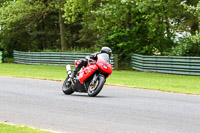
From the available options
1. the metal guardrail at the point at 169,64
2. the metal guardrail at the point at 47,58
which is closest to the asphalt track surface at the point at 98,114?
the metal guardrail at the point at 169,64

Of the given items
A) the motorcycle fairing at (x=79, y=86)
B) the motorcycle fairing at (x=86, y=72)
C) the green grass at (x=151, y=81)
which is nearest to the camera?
the motorcycle fairing at (x=86, y=72)

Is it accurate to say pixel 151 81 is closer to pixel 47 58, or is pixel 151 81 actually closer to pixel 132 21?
pixel 132 21

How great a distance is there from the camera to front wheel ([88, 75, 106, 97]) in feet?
35.3

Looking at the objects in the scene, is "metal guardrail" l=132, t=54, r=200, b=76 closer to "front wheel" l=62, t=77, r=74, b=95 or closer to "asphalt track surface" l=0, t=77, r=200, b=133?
"front wheel" l=62, t=77, r=74, b=95

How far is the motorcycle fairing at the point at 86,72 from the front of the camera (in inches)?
431

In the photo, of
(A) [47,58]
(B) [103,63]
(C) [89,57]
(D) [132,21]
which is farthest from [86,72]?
(A) [47,58]

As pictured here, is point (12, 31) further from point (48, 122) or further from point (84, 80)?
point (48, 122)

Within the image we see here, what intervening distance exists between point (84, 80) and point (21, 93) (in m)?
2.11

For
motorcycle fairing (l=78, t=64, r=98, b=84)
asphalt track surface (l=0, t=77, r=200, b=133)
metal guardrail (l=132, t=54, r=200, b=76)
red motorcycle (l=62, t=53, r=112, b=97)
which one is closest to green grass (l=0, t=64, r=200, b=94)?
metal guardrail (l=132, t=54, r=200, b=76)

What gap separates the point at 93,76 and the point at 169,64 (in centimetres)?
1538

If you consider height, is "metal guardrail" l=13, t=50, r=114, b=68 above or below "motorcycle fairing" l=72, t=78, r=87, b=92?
below

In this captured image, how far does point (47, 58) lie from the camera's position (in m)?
35.4

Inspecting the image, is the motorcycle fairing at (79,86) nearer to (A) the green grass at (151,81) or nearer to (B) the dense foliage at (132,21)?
(A) the green grass at (151,81)

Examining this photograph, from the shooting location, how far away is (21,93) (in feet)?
38.8
